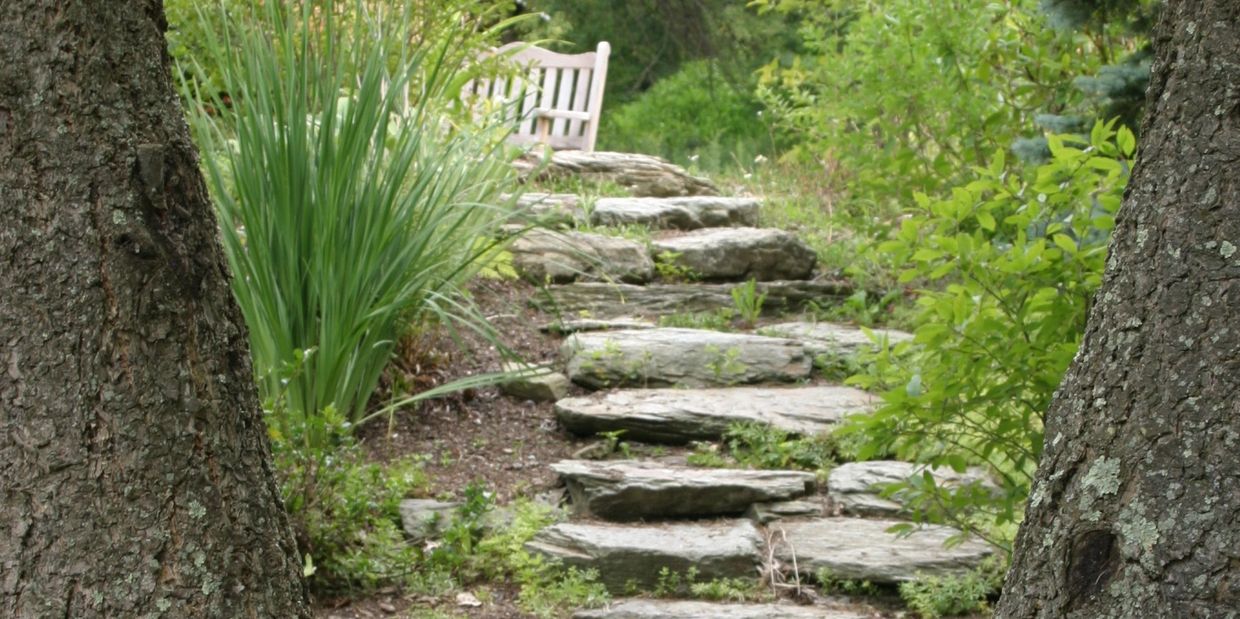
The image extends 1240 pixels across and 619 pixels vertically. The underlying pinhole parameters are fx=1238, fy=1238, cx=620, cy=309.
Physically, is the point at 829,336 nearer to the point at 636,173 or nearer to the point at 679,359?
the point at 679,359

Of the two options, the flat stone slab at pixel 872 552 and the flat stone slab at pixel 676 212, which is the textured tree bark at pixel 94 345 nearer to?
the flat stone slab at pixel 872 552

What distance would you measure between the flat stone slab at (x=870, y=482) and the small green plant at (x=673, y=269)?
8.25ft

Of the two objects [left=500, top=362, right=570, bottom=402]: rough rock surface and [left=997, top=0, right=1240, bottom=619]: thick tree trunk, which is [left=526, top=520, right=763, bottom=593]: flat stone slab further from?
[left=997, top=0, right=1240, bottom=619]: thick tree trunk

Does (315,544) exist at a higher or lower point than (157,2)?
lower

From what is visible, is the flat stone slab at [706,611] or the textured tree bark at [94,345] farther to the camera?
the flat stone slab at [706,611]

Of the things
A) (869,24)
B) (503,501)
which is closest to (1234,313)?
(503,501)

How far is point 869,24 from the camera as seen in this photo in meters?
5.35

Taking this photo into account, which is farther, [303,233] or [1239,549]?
[303,233]

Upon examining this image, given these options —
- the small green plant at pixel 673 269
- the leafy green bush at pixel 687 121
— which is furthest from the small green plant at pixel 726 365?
the leafy green bush at pixel 687 121

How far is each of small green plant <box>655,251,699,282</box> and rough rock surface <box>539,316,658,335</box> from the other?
→ 0.85 metres

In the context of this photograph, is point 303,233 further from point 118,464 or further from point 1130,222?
point 1130,222

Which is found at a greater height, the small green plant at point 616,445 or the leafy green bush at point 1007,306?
the leafy green bush at point 1007,306

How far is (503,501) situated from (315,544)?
31.5 inches

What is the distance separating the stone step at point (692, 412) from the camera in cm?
468
